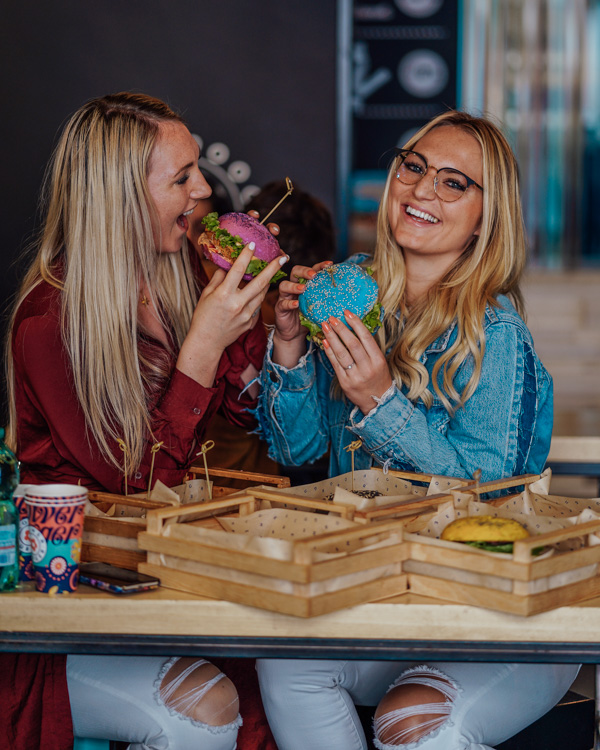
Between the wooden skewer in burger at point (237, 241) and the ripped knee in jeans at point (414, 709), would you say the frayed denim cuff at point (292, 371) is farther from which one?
the ripped knee in jeans at point (414, 709)

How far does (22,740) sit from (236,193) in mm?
2402

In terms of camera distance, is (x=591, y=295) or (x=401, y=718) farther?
(x=591, y=295)

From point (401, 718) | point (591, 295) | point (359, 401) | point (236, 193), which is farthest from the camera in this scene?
point (591, 295)

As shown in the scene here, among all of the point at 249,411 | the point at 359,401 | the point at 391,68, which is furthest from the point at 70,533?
the point at 391,68

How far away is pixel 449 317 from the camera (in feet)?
7.89

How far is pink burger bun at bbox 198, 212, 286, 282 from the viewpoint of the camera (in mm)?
2338

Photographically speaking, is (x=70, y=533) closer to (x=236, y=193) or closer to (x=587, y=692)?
(x=587, y=692)

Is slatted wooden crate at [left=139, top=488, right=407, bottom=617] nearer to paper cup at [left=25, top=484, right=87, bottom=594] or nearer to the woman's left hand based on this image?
paper cup at [left=25, top=484, right=87, bottom=594]

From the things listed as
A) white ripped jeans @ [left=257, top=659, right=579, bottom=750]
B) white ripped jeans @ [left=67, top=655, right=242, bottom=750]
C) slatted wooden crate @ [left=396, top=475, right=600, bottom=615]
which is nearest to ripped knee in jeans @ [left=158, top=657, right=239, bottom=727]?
white ripped jeans @ [left=67, top=655, right=242, bottom=750]

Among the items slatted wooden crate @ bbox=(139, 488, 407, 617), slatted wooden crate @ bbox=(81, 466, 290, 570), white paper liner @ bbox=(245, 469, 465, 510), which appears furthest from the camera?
white paper liner @ bbox=(245, 469, 465, 510)

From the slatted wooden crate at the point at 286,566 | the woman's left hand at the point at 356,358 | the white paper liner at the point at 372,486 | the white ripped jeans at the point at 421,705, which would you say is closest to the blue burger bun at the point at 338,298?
the woman's left hand at the point at 356,358

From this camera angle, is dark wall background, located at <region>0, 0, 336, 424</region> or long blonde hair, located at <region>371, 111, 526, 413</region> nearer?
long blonde hair, located at <region>371, 111, 526, 413</region>

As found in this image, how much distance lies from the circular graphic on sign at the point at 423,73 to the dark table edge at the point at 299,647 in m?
6.39

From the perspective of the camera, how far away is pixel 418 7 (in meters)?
7.15
